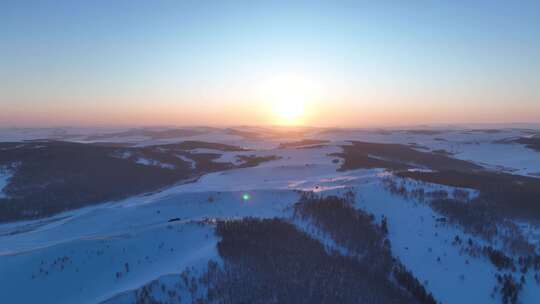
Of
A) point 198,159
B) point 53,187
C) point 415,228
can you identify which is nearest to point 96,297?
point 415,228

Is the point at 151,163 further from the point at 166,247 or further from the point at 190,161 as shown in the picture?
the point at 166,247

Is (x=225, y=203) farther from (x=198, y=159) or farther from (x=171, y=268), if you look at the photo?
(x=198, y=159)

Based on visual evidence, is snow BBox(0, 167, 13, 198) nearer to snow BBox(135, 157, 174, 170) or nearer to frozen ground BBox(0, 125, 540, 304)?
frozen ground BBox(0, 125, 540, 304)

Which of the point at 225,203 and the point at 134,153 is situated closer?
the point at 225,203

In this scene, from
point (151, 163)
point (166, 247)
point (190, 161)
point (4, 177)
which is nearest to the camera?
point (166, 247)

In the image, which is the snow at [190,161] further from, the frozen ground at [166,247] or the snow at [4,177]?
the frozen ground at [166,247]

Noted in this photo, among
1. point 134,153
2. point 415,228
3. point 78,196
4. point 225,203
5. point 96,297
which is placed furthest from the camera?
point 134,153

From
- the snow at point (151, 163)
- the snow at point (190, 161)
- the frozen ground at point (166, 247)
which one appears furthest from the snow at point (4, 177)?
the snow at point (190, 161)

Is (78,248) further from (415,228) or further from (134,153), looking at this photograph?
(134,153)

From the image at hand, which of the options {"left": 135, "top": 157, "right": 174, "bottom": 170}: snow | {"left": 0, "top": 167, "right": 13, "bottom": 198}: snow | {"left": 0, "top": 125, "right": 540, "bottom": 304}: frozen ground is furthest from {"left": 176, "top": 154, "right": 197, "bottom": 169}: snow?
{"left": 0, "top": 125, "right": 540, "bottom": 304}: frozen ground

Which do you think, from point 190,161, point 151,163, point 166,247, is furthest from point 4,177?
point 166,247

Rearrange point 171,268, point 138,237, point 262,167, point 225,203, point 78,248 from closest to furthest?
point 171,268 < point 78,248 < point 138,237 < point 225,203 < point 262,167
